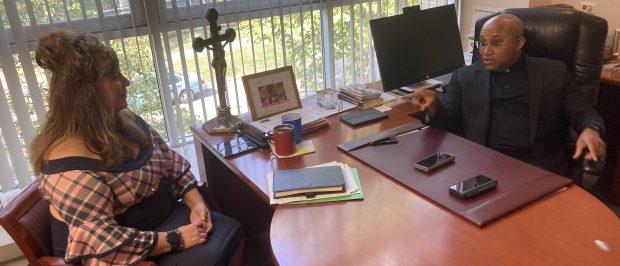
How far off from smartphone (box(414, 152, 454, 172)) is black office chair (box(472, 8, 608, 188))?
753 millimetres

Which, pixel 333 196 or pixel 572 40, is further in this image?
pixel 572 40

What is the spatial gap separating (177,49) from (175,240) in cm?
132

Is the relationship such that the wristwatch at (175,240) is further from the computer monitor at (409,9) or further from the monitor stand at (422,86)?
the computer monitor at (409,9)

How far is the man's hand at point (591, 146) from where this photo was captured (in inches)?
65.4

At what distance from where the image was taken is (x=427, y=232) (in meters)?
1.19

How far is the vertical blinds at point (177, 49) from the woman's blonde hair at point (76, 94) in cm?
97

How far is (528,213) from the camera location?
1.24 m

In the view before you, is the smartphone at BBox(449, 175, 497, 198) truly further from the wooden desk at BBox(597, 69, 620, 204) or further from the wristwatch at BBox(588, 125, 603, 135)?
the wooden desk at BBox(597, 69, 620, 204)

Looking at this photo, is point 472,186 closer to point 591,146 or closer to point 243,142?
point 591,146

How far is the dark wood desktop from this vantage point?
1.10 metres

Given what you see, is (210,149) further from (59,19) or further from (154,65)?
(59,19)

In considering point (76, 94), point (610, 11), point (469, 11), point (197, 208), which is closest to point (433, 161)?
point (197, 208)

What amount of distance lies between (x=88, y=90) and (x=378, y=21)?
1317mm

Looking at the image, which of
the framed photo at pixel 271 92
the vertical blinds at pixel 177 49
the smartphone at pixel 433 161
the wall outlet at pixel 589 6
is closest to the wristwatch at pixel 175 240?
the framed photo at pixel 271 92
